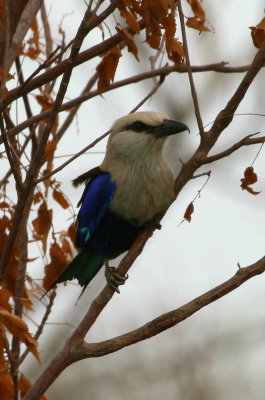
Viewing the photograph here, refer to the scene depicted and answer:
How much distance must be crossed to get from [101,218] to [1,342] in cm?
187

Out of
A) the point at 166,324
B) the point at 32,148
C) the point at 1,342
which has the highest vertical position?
the point at 32,148

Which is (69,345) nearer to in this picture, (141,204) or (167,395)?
(141,204)

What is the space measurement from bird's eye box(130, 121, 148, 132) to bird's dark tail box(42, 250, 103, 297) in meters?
0.85

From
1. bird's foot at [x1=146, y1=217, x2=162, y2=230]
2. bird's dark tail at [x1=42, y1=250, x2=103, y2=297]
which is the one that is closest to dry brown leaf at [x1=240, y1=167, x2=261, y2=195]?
bird's foot at [x1=146, y1=217, x2=162, y2=230]

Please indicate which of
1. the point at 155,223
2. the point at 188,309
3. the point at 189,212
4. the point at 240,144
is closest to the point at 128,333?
the point at 188,309

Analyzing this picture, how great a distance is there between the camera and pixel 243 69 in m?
4.90

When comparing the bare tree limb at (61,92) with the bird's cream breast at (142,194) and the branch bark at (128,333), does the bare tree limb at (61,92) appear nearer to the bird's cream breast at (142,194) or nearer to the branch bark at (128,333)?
the branch bark at (128,333)

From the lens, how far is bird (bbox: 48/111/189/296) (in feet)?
17.5

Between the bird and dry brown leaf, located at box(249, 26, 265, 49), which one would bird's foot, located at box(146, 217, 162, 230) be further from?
dry brown leaf, located at box(249, 26, 265, 49)

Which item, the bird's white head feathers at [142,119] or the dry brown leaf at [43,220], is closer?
the dry brown leaf at [43,220]

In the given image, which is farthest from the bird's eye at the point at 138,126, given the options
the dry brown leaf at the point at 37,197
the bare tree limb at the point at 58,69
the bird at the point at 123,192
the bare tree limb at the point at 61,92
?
the bare tree limb at the point at 61,92

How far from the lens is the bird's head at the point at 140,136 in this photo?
550 centimetres

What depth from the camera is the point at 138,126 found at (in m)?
5.60

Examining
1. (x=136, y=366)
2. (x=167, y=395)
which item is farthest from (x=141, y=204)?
(x=136, y=366)
